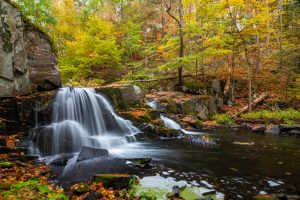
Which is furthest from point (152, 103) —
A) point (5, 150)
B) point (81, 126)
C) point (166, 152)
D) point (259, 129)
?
point (5, 150)

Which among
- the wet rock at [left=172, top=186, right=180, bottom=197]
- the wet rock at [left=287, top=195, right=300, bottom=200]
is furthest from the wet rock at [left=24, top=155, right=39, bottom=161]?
the wet rock at [left=287, top=195, right=300, bottom=200]

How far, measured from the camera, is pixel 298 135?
38.7 feet

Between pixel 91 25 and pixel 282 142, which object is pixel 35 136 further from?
pixel 91 25

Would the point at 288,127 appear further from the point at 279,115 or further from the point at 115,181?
the point at 115,181

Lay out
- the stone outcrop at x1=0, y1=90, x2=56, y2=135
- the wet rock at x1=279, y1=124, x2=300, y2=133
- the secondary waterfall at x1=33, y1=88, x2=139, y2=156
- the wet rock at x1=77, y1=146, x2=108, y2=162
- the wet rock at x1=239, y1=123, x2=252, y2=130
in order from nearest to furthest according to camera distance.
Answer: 1. the wet rock at x1=77, y1=146, x2=108, y2=162
2. the secondary waterfall at x1=33, y1=88, x2=139, y2=156
3. the stone outcrop at x1=0, y1=90, x2=56, y2=135
4. the wet rock at x1=279, y1=124, x2=300, y2=133
5. the wet rock at x1=239, y1=123, x2=252, y2=130

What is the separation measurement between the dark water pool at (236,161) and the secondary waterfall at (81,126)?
125cm

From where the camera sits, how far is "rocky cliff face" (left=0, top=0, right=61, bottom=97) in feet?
26.9

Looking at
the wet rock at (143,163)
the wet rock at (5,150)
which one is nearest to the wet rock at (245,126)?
the wet rock at (143,163)

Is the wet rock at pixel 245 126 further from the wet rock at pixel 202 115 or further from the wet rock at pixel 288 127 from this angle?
the wet rock at pixel 202 115

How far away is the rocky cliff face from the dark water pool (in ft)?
14.2

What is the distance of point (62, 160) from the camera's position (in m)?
6.64

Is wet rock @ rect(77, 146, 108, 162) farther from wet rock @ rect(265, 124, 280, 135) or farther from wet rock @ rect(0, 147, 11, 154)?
wet rock @ rect(265, 124, 280, 135)

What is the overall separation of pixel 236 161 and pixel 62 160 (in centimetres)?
481

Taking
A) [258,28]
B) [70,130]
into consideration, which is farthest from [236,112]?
[70,130]
